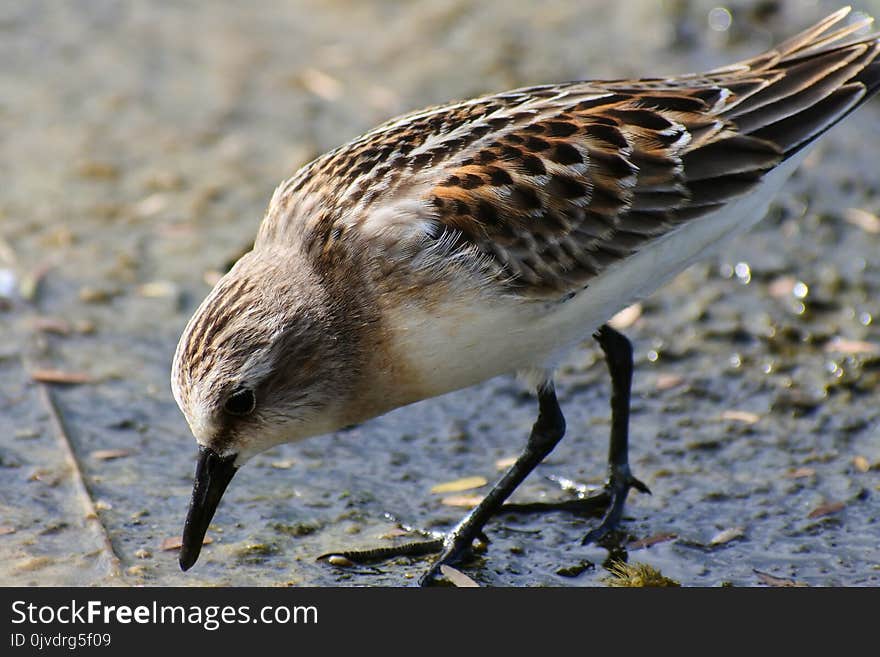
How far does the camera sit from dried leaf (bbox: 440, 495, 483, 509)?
24.6 feet

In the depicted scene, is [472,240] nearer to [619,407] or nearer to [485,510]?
[485,510]

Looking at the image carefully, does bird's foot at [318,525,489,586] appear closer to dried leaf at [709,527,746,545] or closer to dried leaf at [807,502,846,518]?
dried leaf at [709,527,746,545]

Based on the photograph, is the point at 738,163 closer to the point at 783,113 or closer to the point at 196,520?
the point at 783,113

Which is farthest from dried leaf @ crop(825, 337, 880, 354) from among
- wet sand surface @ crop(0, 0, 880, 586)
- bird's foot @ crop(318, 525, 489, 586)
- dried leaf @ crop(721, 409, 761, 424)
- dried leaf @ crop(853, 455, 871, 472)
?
bird's foot @ crop(318, 525, 489, 586)

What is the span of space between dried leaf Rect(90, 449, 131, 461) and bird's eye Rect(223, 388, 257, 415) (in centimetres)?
187

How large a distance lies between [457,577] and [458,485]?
0.87 metres

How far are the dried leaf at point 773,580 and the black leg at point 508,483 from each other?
124 centimetres

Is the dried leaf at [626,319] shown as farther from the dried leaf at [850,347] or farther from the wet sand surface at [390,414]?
the dried leaf at [850,347]

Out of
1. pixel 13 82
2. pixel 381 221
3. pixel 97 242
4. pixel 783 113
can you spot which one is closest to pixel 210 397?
pixel 381 221

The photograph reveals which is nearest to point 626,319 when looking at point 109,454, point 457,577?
point 457,577

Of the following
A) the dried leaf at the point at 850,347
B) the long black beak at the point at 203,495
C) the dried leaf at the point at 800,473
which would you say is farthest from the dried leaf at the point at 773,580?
the long black beak at the point at 203,495

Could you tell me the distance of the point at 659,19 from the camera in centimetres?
1236

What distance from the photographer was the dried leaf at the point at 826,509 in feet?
24.1
